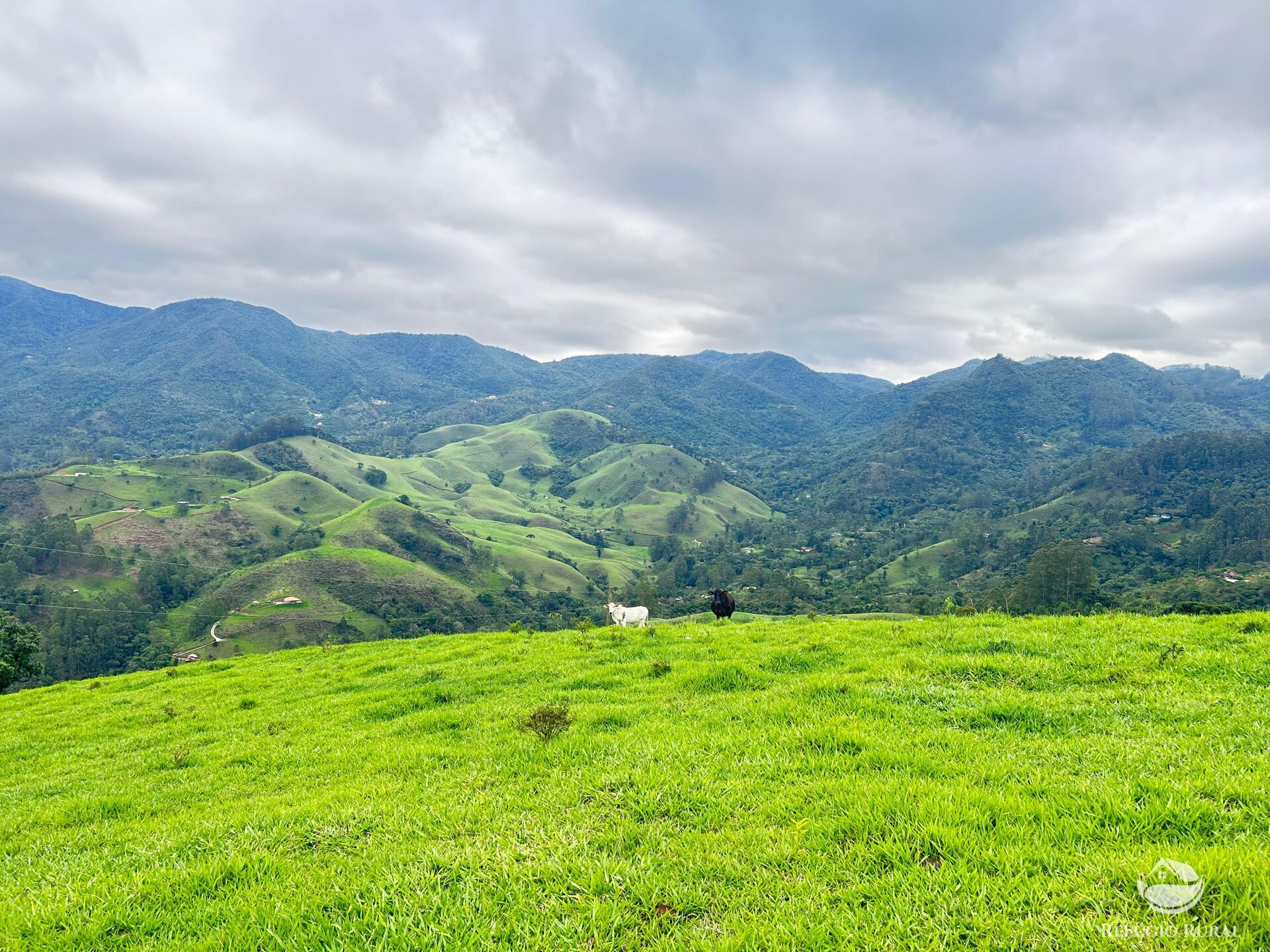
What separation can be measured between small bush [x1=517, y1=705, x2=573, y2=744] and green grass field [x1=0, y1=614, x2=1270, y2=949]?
0.28 meters

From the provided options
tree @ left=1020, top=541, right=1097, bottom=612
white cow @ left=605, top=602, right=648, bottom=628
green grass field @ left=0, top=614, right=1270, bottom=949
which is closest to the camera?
green grass field @ left=0, top=614, right=1270, bottom=949

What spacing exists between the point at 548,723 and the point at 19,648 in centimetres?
5653

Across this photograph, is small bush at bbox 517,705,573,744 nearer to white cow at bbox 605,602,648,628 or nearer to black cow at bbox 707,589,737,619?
white cow at bbox 605,602,648,628

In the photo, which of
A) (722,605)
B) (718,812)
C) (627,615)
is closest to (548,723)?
(718,812)

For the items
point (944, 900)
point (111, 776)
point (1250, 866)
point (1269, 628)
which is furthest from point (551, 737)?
point (1269, 628)

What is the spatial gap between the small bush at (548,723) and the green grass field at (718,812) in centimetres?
28

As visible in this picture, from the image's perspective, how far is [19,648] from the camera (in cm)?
4397

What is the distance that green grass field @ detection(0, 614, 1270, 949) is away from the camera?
515cm

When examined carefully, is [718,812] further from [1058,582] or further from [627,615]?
[1058,582]

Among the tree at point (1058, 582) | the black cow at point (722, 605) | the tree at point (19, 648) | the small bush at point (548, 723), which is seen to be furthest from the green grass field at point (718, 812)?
the tree at point (1058, 582)

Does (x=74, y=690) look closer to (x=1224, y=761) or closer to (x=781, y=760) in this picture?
(x=781, y=760)

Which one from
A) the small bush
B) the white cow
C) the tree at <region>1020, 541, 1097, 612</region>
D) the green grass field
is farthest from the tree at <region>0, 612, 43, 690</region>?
the tree at <region>1020, 541, 1097, 612</region>

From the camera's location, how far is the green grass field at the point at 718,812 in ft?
16.9

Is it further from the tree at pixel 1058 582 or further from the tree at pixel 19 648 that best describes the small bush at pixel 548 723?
the tree at pixel 1058 582
